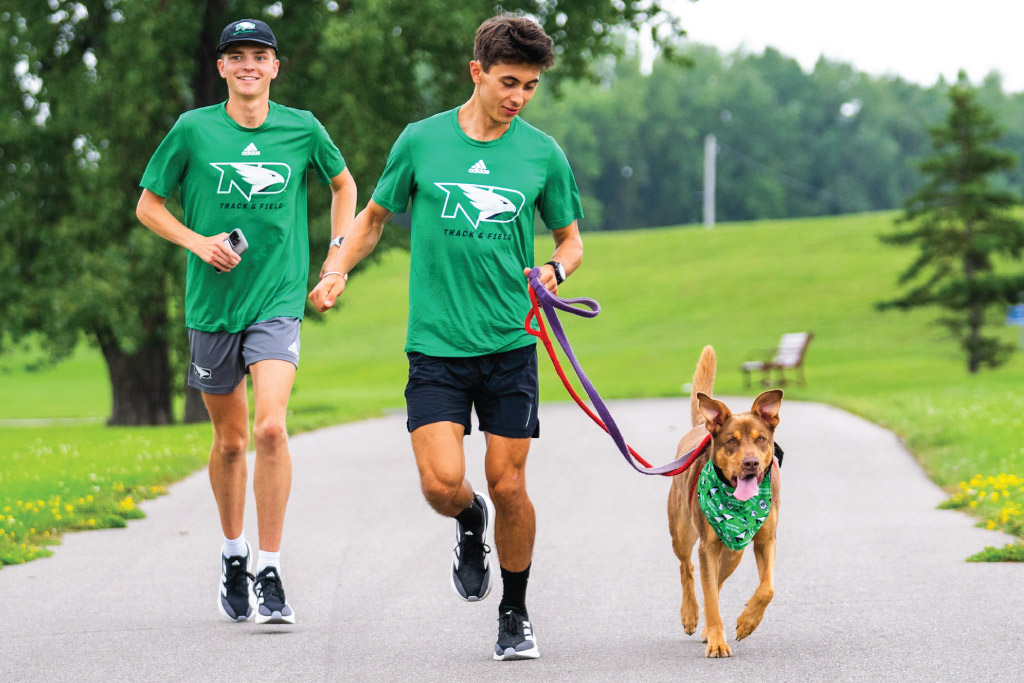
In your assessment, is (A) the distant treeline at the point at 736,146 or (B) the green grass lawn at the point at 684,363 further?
(A) the distant treeline at the point at 736,146

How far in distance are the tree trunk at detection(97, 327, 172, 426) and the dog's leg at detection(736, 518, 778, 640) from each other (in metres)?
17.7

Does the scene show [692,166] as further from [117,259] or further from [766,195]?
[117,259]

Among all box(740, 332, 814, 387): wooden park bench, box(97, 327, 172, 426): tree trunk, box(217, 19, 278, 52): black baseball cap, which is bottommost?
box(740, 332, 814, 387): wooden park bench

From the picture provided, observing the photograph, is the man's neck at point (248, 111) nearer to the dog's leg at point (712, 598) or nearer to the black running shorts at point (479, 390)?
the black running shorts at point (479, 390)

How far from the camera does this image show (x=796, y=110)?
123 meters

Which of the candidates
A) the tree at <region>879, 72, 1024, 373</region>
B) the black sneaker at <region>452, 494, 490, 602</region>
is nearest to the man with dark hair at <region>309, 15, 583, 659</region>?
the black sneaker at <region>452, 494, 490, 602</region>

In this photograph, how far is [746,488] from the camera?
17.0ft

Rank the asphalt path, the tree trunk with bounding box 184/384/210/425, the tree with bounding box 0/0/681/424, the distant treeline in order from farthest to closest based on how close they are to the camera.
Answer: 1. the distant treeline
2. the tree trunk with bounding box 184/384/210/425
3. the tree with bounding box 0/0/681/424
4. the asphalt path

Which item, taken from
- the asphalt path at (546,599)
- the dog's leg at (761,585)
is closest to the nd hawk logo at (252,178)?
the asphalt path at (546,599)

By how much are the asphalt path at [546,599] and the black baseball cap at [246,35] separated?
2.68 m

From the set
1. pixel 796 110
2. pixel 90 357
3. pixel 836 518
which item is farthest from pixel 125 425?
pixel 796 110

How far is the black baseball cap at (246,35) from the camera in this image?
609cm

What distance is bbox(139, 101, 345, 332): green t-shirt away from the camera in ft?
19.9

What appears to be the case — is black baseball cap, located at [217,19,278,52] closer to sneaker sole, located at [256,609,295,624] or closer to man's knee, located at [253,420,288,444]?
man's knee, located at [253,420,288,444]
